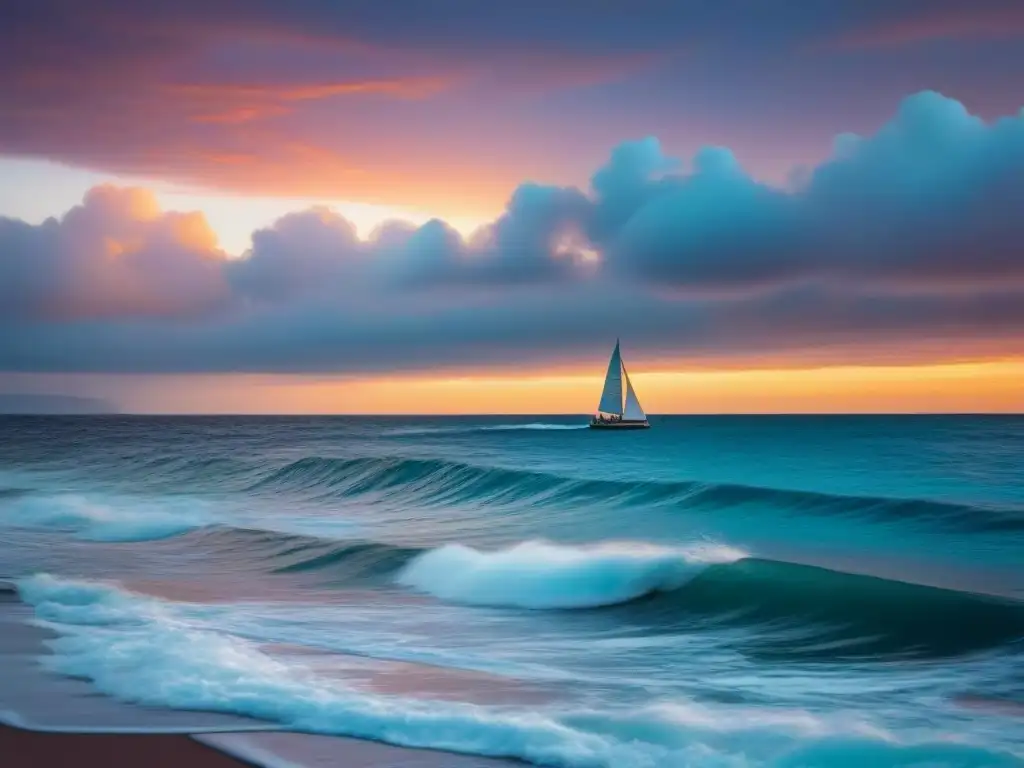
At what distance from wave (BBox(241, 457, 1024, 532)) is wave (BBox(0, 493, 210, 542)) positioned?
574 centimetres

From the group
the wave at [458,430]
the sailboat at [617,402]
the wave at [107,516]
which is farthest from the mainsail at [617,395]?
the wave at [107,516]

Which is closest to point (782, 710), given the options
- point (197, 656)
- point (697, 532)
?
point (197, 656)

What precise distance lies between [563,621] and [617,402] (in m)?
69.2

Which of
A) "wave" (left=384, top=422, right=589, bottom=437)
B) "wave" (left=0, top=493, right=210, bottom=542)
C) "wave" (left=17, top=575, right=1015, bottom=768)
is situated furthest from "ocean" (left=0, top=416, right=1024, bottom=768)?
"wave" (left=384, top=422, right=589, bottom=437)

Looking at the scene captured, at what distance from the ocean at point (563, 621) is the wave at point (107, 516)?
0.49 feet

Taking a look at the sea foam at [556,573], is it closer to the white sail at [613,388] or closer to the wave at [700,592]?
the wave at [700,592]

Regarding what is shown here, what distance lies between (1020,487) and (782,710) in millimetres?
27391

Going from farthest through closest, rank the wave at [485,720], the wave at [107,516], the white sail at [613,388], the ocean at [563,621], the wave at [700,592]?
the white sail at [613,388], the wave at [107,516], the wave at [700,592], the ocean at [563,621], the wave at [485,720]

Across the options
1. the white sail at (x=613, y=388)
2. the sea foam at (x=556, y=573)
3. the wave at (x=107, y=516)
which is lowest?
the wave at (x=107, y=516)

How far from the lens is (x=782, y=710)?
718 centimetres

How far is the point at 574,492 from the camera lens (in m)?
26.1

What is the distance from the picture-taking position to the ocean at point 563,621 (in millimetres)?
6656

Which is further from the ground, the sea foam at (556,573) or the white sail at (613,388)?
the white sail at (613,388)

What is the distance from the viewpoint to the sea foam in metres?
13.2
